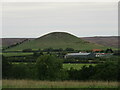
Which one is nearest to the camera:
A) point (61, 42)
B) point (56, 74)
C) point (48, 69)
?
point (56, 74)

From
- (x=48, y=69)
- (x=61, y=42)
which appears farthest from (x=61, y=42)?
(x=48, y=69)

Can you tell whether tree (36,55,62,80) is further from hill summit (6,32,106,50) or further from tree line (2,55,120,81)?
hill summit (6,32,106,50)

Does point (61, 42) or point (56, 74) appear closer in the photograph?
point (56, 74)

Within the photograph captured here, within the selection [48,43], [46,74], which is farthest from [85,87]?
[48,43]

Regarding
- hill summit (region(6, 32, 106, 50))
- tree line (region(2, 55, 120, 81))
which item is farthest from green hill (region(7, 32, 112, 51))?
tree line (region(2, 55, 120, 81))

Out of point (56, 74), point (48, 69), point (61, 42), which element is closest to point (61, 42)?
point (61, 42)

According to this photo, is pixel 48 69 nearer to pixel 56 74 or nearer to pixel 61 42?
pixel 56 74

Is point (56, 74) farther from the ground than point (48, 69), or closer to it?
closer to it

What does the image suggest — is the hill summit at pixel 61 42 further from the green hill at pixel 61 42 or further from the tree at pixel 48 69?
the tree at pixel 48 69

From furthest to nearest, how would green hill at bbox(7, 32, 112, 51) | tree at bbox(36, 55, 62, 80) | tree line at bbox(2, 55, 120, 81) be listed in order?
green hill at bbox(7, 32, 112, 51) → tree at bbox(36, 55, 62, 80) → tree line at bbox(2, 55, 120, 81)

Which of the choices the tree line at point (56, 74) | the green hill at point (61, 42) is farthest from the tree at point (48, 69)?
the green hill at point (61, 42)

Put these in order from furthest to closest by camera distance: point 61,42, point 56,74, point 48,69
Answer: point 61,42 → point 48,69 → point 56,74

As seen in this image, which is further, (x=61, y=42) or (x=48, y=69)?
(x=61, y=42)

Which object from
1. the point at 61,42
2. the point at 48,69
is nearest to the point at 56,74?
the point at 48,69
